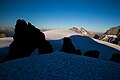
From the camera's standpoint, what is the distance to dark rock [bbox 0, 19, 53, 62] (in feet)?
81.6

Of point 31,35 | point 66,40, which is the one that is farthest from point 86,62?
point 31,35

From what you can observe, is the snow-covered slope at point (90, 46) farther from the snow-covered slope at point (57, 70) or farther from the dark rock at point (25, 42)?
the snow-covered slope at point (57, 70)

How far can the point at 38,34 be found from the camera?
26875 mm

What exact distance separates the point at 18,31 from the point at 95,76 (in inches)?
663

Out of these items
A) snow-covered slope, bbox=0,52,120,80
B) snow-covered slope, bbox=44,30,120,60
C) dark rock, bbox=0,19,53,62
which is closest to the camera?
snow-covered slope, bbox=0,52,120,80

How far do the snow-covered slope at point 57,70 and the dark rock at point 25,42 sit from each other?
30.4 feet

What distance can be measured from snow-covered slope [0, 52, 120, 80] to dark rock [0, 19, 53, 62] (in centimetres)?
926

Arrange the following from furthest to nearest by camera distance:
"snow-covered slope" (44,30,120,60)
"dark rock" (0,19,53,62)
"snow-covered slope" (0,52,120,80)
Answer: "snow-covered slope" (44,30,120,60) → "dark rock" (0,19,53,62) → "snow-covered slope" (0,52,120,80)

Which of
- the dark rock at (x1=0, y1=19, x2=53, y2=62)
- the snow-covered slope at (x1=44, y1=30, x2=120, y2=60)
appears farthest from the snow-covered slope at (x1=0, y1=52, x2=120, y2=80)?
the snow-covered slope at (x1=44, y1=30, x2=120, y2=60)

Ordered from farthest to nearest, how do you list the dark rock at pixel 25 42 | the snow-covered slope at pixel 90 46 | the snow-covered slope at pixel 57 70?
the snow-covered slope at pixel 90 46
the dark rock at pixel 25 42
the snow-covered slope at pixel 57 70

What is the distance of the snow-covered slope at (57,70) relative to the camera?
12297 millimetres

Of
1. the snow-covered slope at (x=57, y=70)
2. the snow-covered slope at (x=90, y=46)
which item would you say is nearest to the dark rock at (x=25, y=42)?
the snow-covered slope at (x=57, y=70)

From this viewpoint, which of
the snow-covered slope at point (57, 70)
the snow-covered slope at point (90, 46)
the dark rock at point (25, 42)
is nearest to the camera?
the snow-covered slope at point (57, 70)

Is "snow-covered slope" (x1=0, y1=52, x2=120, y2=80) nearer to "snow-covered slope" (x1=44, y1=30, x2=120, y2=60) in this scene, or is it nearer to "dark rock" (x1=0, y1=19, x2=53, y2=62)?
"dark rock" (x1=0, y1=19, x2=53, y2=62)
